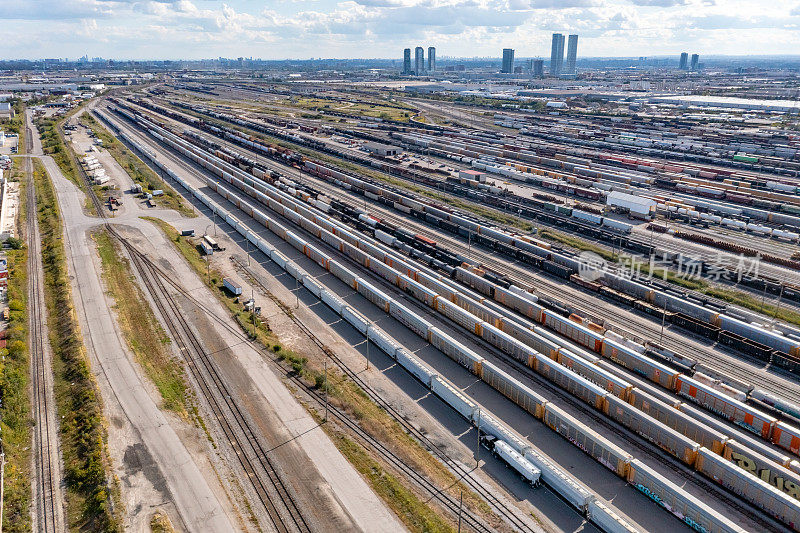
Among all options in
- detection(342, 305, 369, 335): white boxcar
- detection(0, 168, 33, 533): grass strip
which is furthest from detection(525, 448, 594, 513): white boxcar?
detection(0, 168, 33, 533): grass strip

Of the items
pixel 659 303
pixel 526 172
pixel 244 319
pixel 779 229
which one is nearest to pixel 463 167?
pixel 526 172

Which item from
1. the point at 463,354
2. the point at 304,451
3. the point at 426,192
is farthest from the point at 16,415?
the point at 426,192

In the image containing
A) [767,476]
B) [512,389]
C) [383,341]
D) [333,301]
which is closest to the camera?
[767,476]

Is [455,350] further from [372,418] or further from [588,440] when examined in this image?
[588,440]

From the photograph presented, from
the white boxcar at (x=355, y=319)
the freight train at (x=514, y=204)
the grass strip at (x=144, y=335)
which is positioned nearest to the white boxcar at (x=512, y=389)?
the white boxcar at (x=355, y=319)

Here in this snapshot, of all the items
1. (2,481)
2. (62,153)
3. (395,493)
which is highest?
(62,153)

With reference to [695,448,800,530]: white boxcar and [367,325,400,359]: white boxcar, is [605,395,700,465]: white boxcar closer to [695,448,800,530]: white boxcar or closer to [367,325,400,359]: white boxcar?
[695,448,800,530]: white boxcar

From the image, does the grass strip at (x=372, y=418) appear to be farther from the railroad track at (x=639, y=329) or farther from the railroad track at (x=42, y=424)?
the railroad track at (x=639, y=329)
